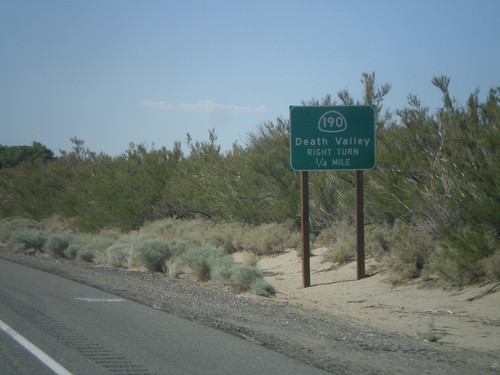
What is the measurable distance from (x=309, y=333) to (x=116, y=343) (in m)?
3.37

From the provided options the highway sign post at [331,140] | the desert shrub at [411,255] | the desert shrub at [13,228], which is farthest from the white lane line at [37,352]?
the desert shrub at [13,228]

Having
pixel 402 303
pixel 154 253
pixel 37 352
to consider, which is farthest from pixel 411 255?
pixel 37 352

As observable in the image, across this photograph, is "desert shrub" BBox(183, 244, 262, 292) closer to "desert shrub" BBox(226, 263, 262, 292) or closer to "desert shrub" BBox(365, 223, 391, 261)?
"desert shrub" BBox(226, 263, 262, 292)

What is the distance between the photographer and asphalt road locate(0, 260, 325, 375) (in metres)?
7.79

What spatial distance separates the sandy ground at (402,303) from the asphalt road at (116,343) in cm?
374

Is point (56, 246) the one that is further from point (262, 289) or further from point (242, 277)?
point (262, 289)

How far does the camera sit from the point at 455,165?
1568 cm

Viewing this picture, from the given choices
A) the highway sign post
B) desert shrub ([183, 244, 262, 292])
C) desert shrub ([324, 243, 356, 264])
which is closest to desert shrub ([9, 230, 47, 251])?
desert shrub ([183, 244, 262, 292])

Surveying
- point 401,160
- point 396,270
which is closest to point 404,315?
point 396,270

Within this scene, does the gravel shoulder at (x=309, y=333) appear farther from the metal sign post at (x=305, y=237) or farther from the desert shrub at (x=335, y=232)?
the desert shrub at (x=335, y=232)

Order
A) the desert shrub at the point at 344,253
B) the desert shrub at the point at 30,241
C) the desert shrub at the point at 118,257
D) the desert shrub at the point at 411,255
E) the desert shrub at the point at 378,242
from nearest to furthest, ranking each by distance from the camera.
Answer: the desert shrub at the point at 411,255 → the desert shrub at the point at 378,242 → the desert shrub at the point at 344,253 → the desert shrub at the point at 118,257 → the desert shrub at the point at 30,241

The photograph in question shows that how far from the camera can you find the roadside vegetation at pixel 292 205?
14.9m

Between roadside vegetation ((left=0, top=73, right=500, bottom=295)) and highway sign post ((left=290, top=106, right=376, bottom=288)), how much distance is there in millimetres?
1734

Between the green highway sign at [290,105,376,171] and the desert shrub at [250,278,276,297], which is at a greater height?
the green highway sign at [290,105,376,171]
